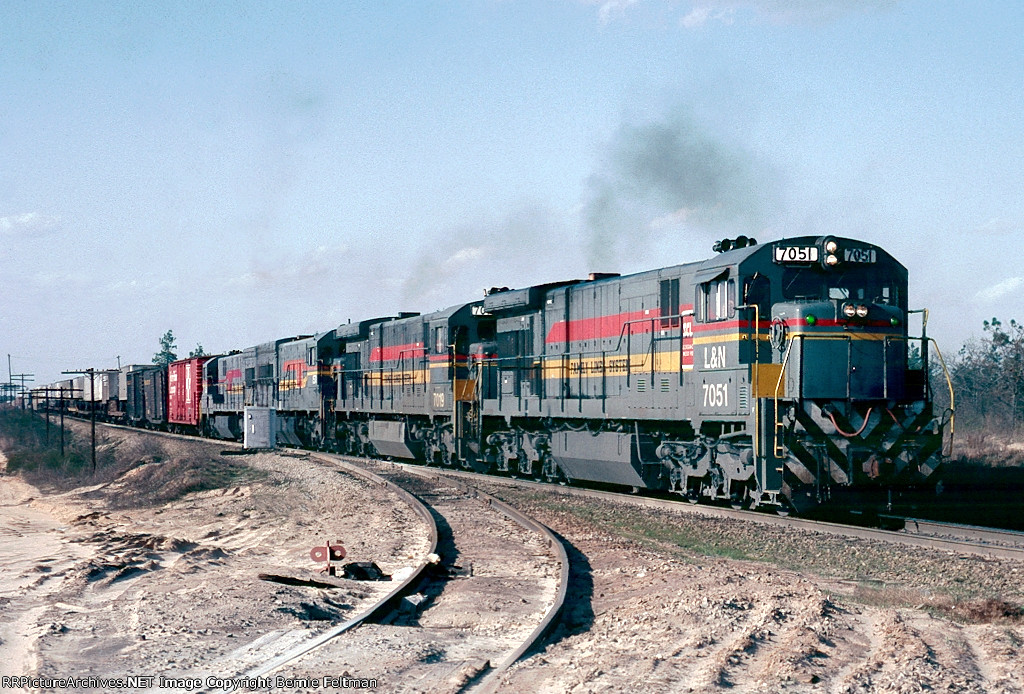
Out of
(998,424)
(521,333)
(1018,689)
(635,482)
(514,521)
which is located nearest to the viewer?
(1018,689)

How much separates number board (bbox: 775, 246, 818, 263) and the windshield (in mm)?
151

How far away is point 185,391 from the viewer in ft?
165

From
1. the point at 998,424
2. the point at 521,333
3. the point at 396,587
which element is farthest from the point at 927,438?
the point at 998,424

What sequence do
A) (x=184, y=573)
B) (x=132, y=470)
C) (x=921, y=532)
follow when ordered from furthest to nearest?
(x=132, y=470) → (x=921, y=532) → (x=184, y=573)

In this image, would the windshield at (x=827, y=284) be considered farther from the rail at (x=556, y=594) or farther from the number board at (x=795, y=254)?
the rail at (x=556, y=594)

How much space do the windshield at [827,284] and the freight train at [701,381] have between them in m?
0.02

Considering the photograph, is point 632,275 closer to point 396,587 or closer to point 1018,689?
point 396,587

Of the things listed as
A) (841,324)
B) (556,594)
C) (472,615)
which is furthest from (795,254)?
(472,615)

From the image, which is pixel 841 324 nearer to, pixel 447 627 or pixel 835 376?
pixel 835 376

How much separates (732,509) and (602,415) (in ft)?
12.7

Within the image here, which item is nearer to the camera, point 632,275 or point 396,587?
point 396,587

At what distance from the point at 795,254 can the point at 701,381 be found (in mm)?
2431

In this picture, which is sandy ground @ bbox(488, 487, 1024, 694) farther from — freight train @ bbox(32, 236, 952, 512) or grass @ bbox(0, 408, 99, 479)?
grass @ bbox(0, 408, 99, 479)

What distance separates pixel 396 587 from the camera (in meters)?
9.55
